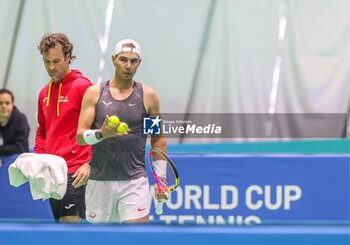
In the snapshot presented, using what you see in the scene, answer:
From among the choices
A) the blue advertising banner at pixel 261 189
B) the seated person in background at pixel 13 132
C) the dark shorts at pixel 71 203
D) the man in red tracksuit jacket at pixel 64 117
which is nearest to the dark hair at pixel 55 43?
the man in red tracksuit jacket at pixel 64 117

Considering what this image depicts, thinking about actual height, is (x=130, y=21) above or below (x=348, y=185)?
above

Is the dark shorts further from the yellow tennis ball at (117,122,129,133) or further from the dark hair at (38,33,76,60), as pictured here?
the dark hair at (38,33,76,60)

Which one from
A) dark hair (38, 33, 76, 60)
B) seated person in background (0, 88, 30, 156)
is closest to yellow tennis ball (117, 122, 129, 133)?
dark hair (38, 33, 76, 60)

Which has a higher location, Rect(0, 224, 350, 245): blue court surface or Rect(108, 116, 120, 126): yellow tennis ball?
Rect(108, 116, 120, 126): yellow tennis ball

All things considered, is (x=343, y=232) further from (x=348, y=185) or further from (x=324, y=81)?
(x=324, y=81)

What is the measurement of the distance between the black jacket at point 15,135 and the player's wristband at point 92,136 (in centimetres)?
144

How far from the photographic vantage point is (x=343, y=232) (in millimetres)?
1549

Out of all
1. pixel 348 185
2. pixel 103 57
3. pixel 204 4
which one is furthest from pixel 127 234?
pixel 204 4

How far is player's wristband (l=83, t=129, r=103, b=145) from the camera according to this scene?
2738 millimetres

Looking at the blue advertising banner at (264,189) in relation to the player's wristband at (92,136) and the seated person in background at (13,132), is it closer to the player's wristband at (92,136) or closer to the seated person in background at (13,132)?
the seated person in background at (13,132)

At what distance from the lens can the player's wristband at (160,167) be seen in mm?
3064

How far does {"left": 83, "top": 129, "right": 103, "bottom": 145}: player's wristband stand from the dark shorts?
0.90 feet

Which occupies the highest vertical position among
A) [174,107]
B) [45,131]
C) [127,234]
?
[174,107]

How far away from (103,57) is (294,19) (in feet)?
5.09
